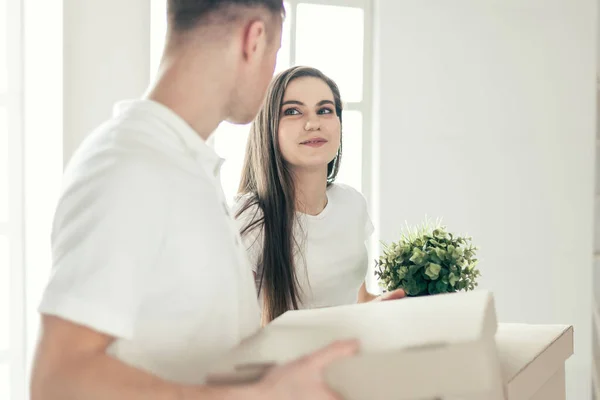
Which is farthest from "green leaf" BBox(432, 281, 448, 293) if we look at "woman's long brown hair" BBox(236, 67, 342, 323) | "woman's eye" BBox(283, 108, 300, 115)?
"woman's eye" BBox(283, 108, 300, 115)

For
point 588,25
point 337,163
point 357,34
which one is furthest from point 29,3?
point 588,25

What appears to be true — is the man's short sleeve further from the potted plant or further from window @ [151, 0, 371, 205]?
window @ [151, 0, 371, 205]

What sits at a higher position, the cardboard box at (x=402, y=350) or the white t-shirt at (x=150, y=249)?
the white t-shirt at (x=150, y=249)

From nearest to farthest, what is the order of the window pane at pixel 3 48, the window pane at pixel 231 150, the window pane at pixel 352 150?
the window pane at pixel 3 48
the window pane at pixel 231 150
the window pane at pixel 352 150

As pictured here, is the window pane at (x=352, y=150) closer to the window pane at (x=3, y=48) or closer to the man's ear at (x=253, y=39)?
the window pane at (x=3, y=48)

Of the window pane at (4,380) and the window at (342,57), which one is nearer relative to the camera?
the window pane at (4,380)

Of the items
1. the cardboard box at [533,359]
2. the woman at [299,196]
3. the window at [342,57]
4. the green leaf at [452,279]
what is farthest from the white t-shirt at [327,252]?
the window at [342,57]

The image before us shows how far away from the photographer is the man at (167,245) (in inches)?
26.1

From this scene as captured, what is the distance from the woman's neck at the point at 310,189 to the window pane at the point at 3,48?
136 centimetres

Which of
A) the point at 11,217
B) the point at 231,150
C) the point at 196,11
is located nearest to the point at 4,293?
the point at 11,217

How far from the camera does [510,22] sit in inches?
133

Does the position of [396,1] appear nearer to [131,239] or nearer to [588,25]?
[588,25]

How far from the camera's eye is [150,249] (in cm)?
70

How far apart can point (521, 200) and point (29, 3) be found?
7.39 feet
